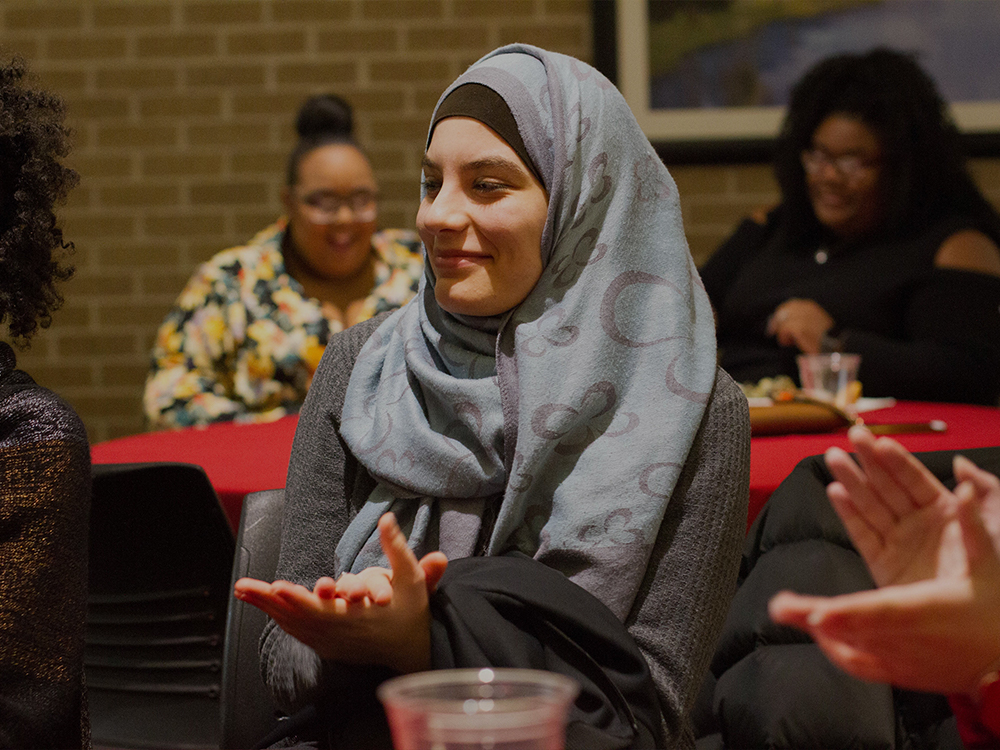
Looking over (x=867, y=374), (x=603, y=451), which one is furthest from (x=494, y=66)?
(x=867, y=374)

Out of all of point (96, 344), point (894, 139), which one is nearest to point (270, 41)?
point (96, 344)

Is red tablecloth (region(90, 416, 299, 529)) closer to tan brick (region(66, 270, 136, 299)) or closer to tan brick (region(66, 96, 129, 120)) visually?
tan brick (region(66, 270, 136, 299))

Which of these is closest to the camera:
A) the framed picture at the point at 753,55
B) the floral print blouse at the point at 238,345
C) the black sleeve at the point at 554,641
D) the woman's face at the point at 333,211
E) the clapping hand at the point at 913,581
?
the clapping hand at the point at 913,581

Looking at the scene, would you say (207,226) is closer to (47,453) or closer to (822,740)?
(47,453)

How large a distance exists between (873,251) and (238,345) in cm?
173

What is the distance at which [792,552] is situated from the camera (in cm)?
128

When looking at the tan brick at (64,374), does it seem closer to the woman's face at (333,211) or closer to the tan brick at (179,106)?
the tan brick at (179,106)

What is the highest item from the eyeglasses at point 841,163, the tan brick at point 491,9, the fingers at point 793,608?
the tan brick at point 491,9

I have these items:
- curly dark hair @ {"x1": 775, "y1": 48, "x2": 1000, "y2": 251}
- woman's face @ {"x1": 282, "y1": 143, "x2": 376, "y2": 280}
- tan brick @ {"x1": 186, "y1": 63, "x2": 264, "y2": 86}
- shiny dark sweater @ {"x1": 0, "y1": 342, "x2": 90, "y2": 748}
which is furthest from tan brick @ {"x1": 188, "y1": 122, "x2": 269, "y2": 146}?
shiny dark sweater @ {"x1": 0, "y1": 342, "x2": 90, "y2": 748}

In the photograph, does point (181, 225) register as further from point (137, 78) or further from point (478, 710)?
point (478, 710)

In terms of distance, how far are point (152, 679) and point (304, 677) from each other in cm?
79

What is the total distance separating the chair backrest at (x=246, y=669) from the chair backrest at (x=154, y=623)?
0.30 metres

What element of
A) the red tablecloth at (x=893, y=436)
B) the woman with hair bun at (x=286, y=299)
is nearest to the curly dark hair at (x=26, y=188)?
the red tablecloth at (x=893, y=436)

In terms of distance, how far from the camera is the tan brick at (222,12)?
3.82 meters
